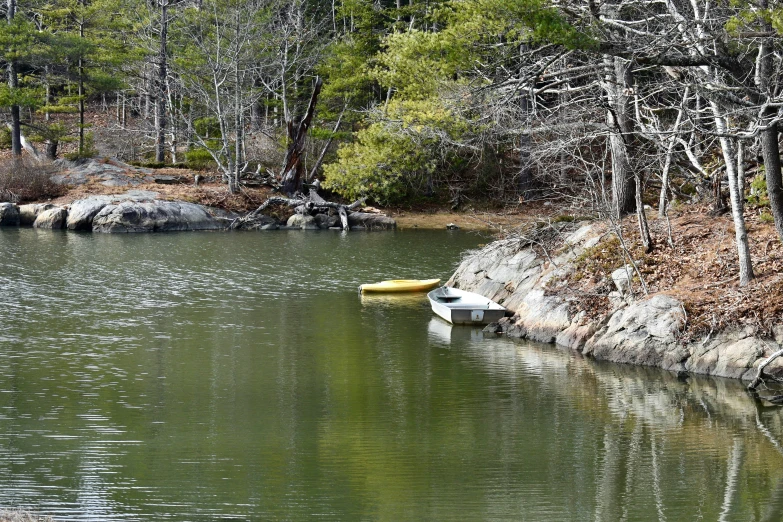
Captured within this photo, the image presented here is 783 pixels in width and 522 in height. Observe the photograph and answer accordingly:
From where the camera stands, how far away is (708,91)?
42.9ft

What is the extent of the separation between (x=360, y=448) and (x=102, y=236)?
83.0ft

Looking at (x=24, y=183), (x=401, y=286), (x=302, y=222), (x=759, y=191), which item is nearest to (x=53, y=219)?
(x=24, y=183)

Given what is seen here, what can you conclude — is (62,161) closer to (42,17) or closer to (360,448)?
(42,17)

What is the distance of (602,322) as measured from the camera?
16.4 metres

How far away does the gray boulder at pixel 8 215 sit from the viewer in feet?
119

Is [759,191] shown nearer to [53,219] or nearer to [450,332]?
[450,332]

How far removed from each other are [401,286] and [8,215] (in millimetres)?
20582

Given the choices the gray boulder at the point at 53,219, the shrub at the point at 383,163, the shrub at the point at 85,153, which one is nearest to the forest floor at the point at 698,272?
the shrub at the point at 383,163

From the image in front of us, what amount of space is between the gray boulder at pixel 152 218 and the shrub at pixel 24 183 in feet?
13.8

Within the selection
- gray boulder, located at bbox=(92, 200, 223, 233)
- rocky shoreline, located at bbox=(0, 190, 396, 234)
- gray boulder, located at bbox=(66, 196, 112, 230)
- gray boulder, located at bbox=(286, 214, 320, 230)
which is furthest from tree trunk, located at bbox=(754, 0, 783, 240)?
gray boulder, located at bbox=(66, 196, 112, 230)

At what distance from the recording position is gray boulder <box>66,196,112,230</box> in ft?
117

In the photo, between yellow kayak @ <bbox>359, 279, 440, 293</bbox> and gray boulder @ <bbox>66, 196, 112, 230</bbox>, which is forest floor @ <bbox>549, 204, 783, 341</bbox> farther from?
gray boulder @ <bbox>66, 196, 112, 230</bbox>

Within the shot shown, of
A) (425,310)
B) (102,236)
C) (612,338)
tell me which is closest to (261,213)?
(102,236)

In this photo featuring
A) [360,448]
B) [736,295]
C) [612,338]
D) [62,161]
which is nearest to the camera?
[360,448]
